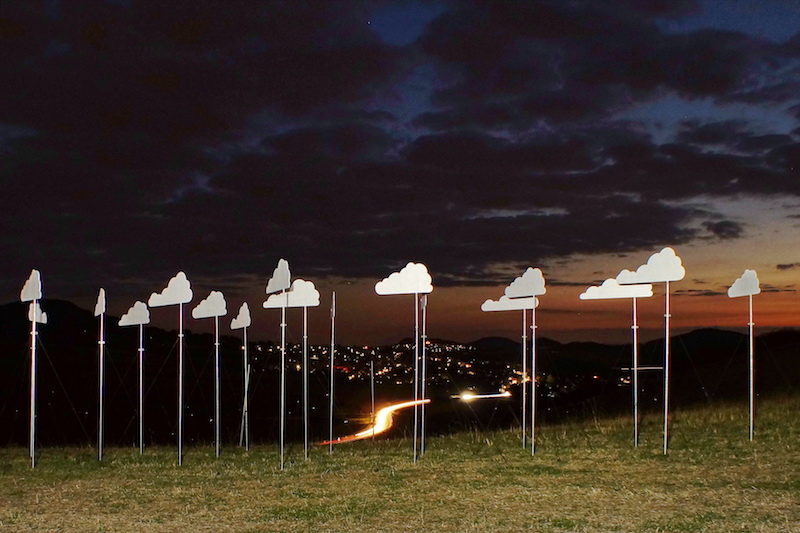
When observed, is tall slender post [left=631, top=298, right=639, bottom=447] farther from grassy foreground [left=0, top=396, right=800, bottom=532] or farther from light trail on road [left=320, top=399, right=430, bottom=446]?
light trail on road [left=320, top=399, right=430, bottom=446]

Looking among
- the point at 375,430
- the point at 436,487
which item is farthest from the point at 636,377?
the point at 375,430

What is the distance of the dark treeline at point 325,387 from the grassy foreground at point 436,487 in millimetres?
5206

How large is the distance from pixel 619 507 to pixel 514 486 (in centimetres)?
183

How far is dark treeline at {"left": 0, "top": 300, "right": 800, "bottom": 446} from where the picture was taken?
31.3 meters

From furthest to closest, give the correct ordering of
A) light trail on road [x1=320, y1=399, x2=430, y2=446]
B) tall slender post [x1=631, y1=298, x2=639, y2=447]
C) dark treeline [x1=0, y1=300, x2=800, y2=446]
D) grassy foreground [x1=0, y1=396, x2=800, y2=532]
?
dark treeline [x1=0, y1=300, x2=800, y2=446] → light trail on road [x1=320, y1=399, x2=430, y2=446] → tall slender post [x1=631, y1=298, x2=639, y2=447] → grassy foreground [x1=0, y1=396, x2=800, y2=532]

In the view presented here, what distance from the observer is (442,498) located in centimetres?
1066

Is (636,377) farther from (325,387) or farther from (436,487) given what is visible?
(325,387)

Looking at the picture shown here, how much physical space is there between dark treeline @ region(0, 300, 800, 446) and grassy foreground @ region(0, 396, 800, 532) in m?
5.21

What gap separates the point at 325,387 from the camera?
140ft

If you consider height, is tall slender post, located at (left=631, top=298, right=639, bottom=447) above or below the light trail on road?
above

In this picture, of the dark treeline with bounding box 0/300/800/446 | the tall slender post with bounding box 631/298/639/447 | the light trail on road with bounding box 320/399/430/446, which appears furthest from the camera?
the dark treeline with bounding box 0/300/800/446

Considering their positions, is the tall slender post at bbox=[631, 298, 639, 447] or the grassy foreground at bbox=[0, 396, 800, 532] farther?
the tall slender post at bbox=[631, 298, 639, 447]

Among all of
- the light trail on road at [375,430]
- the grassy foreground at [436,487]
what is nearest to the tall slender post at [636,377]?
the grassy foreground at [436,487]

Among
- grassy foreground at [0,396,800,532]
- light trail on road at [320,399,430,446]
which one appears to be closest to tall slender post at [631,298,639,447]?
grassy foreground at [0,396,800,532]
